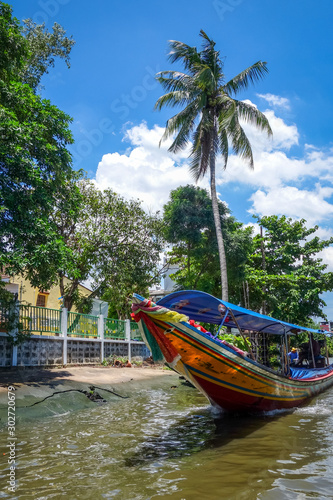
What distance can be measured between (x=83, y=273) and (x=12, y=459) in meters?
15.0

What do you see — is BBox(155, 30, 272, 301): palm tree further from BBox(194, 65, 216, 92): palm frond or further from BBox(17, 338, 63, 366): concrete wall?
BBox(17, 338, 63, 366): concrete wall

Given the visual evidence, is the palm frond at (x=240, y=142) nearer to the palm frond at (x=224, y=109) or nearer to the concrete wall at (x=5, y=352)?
the palm frond at (x=224, y=109)

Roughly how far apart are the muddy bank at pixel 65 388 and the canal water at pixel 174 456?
47cm

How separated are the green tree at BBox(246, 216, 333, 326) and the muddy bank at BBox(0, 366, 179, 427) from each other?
12.4 metres

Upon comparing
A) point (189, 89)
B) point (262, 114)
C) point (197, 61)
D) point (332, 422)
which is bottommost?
point (332, 422)

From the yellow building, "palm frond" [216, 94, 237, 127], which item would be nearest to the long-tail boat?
"palm frond" [216, 94, 237, 127]

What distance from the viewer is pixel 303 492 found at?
13.5 ft

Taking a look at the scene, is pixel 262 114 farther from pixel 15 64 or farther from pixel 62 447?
pixel 62 447

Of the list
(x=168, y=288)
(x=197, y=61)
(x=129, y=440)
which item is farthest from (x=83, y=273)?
(x=168, y=288)

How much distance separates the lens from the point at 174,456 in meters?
5.52

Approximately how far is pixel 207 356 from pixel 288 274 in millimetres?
20944

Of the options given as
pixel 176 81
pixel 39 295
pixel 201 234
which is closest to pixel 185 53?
pixel 176 81

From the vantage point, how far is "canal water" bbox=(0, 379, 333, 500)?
4207mm

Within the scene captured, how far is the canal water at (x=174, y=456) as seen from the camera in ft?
13.8
